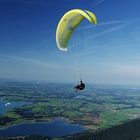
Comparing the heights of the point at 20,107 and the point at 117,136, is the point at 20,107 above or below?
above

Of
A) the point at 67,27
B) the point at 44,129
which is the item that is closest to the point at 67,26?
the point at 67,27

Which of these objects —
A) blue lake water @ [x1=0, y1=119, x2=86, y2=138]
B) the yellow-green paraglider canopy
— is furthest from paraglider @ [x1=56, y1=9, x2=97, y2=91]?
blue lake water @ [x1=0, y1=119, x2=86, y2=138]

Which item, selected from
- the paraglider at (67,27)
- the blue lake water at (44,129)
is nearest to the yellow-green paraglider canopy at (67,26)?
the paraglider at (67,27)

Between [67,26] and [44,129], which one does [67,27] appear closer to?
[67,26]

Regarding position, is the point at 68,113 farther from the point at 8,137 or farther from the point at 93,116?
the point at 8,137

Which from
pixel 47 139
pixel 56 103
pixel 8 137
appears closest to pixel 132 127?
pixel 47 139

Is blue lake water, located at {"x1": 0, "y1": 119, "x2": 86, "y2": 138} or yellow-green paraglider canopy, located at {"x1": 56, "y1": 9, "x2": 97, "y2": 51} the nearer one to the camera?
yellow-green paraglider canopy, located at {"x1": 56, "y1": 9, "x2": 97, "y2": 51}

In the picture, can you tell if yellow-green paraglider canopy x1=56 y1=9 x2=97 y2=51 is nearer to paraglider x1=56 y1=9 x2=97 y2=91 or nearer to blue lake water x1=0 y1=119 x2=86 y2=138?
paraglider x1=56 y1=9 x2=97 y2=91

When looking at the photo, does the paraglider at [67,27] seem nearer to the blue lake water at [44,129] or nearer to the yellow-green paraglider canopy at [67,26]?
the yellow-green paraglider canopy at [67,26]

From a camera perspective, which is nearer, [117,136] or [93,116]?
[117,136]
